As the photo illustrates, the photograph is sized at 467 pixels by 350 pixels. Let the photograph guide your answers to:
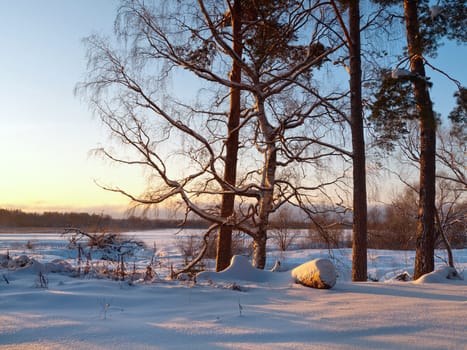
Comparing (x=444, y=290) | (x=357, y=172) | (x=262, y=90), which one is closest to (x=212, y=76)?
(x=262, y=90)

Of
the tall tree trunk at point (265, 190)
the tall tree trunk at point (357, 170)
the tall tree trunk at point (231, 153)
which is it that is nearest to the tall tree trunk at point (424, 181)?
the tall tree trunk at point (357, 170)

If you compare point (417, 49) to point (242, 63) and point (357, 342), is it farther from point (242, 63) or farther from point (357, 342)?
point (357, 342)

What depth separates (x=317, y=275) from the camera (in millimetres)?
4930

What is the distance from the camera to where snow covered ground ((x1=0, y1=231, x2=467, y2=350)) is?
106 inches

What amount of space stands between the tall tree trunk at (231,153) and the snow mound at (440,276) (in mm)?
4705

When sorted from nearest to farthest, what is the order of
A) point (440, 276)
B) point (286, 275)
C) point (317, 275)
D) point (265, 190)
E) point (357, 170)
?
point (317, 275)
point (286, 275)
point (440, 276)
point (357, 170)
point (265, 190)

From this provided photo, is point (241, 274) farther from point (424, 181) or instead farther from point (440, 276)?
point (424, 181)

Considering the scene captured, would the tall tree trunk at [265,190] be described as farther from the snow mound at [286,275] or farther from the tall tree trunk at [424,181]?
the tall tree trunk at [424,181]

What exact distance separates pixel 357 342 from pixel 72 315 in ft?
7.96

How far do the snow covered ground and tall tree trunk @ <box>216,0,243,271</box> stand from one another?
4.29m

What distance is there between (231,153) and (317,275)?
17.2 feet

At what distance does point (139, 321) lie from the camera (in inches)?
127

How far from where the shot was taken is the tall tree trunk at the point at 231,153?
9492mm

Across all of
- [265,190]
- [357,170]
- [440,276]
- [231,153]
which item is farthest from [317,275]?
[231,153]
